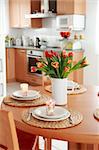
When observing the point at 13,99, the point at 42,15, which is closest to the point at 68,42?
the point at 42,15

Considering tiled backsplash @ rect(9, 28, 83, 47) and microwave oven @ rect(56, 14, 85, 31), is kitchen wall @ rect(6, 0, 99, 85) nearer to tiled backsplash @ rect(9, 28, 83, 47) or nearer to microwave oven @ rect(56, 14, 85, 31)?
microwave oven @ rect(56, 14, 85, 31)

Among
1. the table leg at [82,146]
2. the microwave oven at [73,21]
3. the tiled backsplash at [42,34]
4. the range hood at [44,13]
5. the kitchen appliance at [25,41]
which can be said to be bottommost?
the table leg at [82,146]

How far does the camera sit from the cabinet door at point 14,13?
22.5ft

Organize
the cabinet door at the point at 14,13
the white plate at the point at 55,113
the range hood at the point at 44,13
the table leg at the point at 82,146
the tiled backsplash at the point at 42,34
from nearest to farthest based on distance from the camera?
1. the white plate at the point at 55,113
2. the table leg at the point at 82,146
3. the range hood at the point at 44,13
4. the tiled backsplash at the point at 42,34
5. the cabinet door at the point at 14,13

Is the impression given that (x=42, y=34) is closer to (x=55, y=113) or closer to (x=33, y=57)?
(x=33, y=57)

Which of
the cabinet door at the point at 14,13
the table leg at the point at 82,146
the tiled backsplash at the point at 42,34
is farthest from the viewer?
the cabinet door at the point at 14,13

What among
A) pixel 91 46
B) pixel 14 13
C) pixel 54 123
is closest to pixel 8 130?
pixel 54 123

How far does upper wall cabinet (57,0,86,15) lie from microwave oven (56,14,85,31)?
119mm

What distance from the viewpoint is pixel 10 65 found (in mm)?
6957

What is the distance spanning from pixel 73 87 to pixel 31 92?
394 millimetres

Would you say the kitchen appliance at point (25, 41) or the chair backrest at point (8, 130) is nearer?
the chair backrest at point (8, 130)

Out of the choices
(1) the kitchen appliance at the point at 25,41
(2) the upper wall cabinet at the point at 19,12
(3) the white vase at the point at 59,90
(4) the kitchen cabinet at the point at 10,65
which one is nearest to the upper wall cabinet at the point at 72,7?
(2) the upper wall cabinet at the point at 19,12

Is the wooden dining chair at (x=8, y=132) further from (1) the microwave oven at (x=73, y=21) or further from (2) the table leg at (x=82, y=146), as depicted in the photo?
(1) the microwave oven at (x=73, y=21)

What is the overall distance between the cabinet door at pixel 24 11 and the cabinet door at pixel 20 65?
27.1 inches
